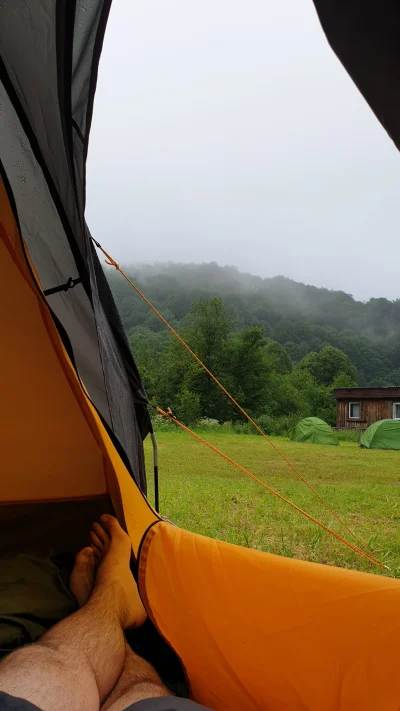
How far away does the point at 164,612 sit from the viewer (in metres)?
1.00

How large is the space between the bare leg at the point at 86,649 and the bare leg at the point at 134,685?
0.07ft

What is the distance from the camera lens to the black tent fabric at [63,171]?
30.8 inches

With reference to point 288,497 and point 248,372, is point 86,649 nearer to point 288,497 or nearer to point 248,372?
point 288,497

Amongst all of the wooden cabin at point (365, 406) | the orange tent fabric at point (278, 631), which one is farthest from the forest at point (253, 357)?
the orange tent fabric at point (278, 631)

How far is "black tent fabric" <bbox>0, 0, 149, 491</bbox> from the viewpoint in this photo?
0.78 metres

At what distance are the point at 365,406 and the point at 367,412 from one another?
151 millimetres

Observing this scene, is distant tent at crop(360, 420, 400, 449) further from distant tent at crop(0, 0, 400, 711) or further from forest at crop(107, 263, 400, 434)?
distant tent at crop(0, 0, 400, 711)

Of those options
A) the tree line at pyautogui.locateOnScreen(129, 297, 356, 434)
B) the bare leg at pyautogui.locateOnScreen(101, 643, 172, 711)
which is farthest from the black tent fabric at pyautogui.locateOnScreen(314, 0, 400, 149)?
the tree line at pyautogui.locateOnScreen(129, 297, 356, 434)

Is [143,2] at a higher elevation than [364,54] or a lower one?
higher

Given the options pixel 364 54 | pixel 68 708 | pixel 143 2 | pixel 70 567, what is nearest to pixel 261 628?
pixel 68 708

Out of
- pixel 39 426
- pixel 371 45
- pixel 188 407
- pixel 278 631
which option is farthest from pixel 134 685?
pixel 188 407

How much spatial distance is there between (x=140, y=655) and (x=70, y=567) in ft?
1.23

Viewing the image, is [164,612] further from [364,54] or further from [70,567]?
[364,54]

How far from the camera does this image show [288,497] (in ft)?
11.7
